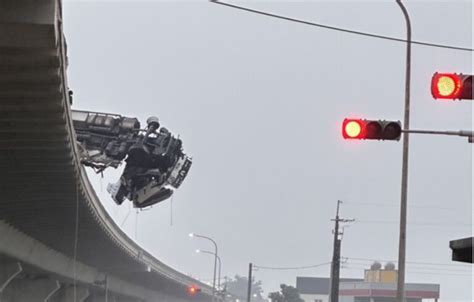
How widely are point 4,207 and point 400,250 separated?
13.7 m

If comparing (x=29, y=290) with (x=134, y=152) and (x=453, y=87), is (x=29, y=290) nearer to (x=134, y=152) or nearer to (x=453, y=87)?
(x=134, y=152)

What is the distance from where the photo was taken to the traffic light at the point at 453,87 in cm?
1277

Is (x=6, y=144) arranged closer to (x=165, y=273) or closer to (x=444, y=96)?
(x=444, y=96)

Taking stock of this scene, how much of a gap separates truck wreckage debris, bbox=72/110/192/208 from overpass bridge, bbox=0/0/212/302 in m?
1.24

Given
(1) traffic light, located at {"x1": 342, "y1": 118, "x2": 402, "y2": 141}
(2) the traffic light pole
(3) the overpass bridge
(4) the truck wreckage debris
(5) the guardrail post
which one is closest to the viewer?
(3) the overpass bridge

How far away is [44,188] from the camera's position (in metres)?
29.8

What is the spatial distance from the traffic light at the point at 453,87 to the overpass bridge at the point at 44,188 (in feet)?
17.9

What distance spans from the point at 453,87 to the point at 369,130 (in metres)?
2.85

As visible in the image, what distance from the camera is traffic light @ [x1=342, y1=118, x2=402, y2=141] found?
15484 millimetres

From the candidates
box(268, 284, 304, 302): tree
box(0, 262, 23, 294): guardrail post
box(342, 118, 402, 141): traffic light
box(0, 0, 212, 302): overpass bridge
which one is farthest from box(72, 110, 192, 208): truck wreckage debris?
box(268, 284, 304, 302): tree

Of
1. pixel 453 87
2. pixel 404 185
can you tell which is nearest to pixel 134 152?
pixel 404 185

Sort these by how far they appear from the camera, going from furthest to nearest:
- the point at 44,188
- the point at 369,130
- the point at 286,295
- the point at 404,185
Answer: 1. the point at 286,295
2. the point at 44,188
3. the point at 404,185
4. the point at 369,130

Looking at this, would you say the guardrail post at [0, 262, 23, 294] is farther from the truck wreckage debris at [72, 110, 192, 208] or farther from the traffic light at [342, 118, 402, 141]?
the traffic light at [342, 118, 402, 141]

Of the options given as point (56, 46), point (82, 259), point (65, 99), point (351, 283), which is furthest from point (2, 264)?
point (351, 283)
